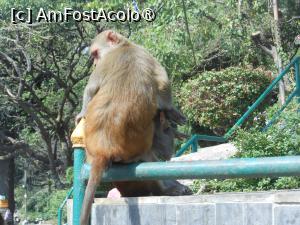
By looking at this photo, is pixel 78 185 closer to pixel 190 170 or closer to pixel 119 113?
pixel 119 113

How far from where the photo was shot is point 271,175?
2.84 meters

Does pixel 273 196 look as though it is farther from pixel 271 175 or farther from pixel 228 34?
pixel 228 34

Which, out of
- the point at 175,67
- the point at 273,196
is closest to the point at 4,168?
the point at 175,67

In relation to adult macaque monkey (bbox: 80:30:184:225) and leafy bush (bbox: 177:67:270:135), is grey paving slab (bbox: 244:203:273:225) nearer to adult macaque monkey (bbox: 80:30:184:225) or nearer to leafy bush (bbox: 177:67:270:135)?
adult macaque monkey (bbox: 80:30:184:225)

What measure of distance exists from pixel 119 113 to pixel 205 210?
3.02 feet

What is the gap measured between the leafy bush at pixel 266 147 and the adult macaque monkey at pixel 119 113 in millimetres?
3950

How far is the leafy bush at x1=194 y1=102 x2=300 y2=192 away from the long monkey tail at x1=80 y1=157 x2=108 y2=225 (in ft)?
14.6

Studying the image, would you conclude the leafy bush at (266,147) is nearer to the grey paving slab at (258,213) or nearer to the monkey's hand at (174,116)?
the monkey's hand at (174,116)

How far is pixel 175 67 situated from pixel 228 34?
2.01 meters

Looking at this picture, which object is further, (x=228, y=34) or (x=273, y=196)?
(x=228, y=34)

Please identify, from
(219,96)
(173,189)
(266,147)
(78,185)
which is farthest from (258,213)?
(219,96)

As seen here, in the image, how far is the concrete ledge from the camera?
2955 millimetres

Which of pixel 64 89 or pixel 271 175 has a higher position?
pixel 64 89

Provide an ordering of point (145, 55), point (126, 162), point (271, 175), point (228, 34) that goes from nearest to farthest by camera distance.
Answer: point (271, 175) < point (126, 162) < point (145, 55) < point (228, 34)
